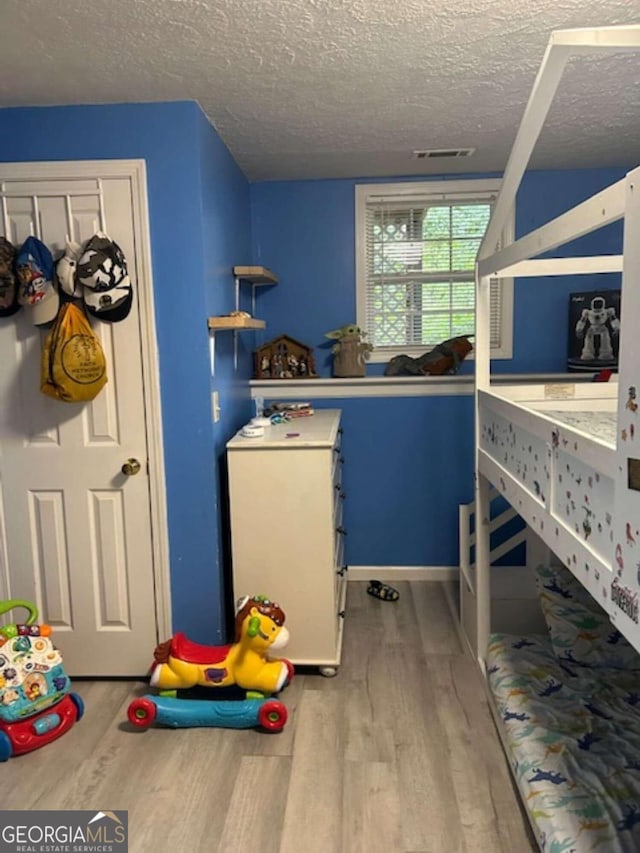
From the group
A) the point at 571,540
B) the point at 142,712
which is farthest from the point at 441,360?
the point at 142,712

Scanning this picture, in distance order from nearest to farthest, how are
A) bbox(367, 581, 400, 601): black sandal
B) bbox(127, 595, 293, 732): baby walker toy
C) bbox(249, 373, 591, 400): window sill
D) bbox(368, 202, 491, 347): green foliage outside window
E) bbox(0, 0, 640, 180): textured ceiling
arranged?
1. bbox(0, 0, 640, 180): textured ceiling
2. bbox(127, 595, 293, 732): baby walker toy
3. bbox(367, 581, 400, 601): black sandal
4. bbox(249, 373, 591, 400): window sill
5. bbox(368, 202, 491, 347): green foliage outside window

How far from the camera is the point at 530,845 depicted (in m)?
1.71

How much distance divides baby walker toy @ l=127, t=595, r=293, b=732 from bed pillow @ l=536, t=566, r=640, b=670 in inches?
40.9

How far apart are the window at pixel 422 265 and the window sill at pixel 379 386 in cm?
25

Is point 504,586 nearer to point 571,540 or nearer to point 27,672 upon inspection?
point 571,540

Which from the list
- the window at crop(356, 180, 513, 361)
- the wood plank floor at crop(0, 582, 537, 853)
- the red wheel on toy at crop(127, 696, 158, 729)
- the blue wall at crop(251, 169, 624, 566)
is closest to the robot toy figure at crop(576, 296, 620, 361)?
the blue wall at crop(251, 169, 624, 566)

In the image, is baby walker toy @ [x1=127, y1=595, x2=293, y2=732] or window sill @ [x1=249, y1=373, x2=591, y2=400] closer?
baby walker toy @ [x1=127, y1=595, x2=293, y2=732]

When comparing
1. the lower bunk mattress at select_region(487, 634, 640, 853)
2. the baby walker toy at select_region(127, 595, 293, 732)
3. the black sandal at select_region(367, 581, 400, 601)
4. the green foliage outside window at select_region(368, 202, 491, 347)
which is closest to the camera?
the lower bunk mattress at select_region(487, 634, 640, 853)

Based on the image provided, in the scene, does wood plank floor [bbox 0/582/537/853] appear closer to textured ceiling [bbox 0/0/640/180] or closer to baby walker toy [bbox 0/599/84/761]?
baby walker toy [bbox 0/599/84/761]

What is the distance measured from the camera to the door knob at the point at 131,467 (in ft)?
8.20

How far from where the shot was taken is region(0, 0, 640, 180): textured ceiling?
1740 millimetres

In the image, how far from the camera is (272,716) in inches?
88.1

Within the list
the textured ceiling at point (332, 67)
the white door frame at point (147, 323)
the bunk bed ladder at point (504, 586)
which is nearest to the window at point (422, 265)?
the textured ceiling at point (332, 67)

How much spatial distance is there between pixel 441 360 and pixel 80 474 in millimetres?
1946
